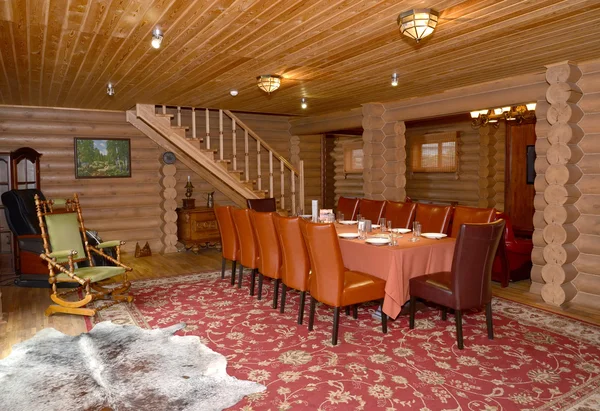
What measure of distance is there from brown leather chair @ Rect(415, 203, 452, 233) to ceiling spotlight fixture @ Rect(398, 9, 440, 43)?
8.73 ft

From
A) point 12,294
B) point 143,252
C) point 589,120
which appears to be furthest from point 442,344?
point 143,252

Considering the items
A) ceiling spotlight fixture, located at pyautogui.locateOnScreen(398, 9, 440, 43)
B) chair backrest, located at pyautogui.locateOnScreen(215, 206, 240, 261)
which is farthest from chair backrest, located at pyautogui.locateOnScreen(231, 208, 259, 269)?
ceiling spotlight fixture, located at pyautogui.locateOnScreen(398, 9, 440, 43)

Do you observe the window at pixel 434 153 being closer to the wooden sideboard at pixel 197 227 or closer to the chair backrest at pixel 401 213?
the chair backrest at pixel 401 213

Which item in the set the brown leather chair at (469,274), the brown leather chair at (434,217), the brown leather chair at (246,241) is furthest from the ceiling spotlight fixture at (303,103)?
the brown leather chair at (469,274)

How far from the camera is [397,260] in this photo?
424 cm

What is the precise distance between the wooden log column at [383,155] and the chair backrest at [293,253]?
12.5 feet

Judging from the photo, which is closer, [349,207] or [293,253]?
[293,253]

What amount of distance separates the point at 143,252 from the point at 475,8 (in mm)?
7077

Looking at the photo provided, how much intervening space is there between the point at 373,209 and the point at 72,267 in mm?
4032

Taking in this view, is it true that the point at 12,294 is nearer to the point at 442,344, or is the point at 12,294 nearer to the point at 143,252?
the point at 143,252

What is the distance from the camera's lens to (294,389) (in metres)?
3.25

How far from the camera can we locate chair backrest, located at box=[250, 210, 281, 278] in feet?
16.5

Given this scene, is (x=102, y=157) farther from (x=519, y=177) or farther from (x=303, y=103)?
(x=519, y=177)

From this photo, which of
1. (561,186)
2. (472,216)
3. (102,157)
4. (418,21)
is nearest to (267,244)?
(472,216)
